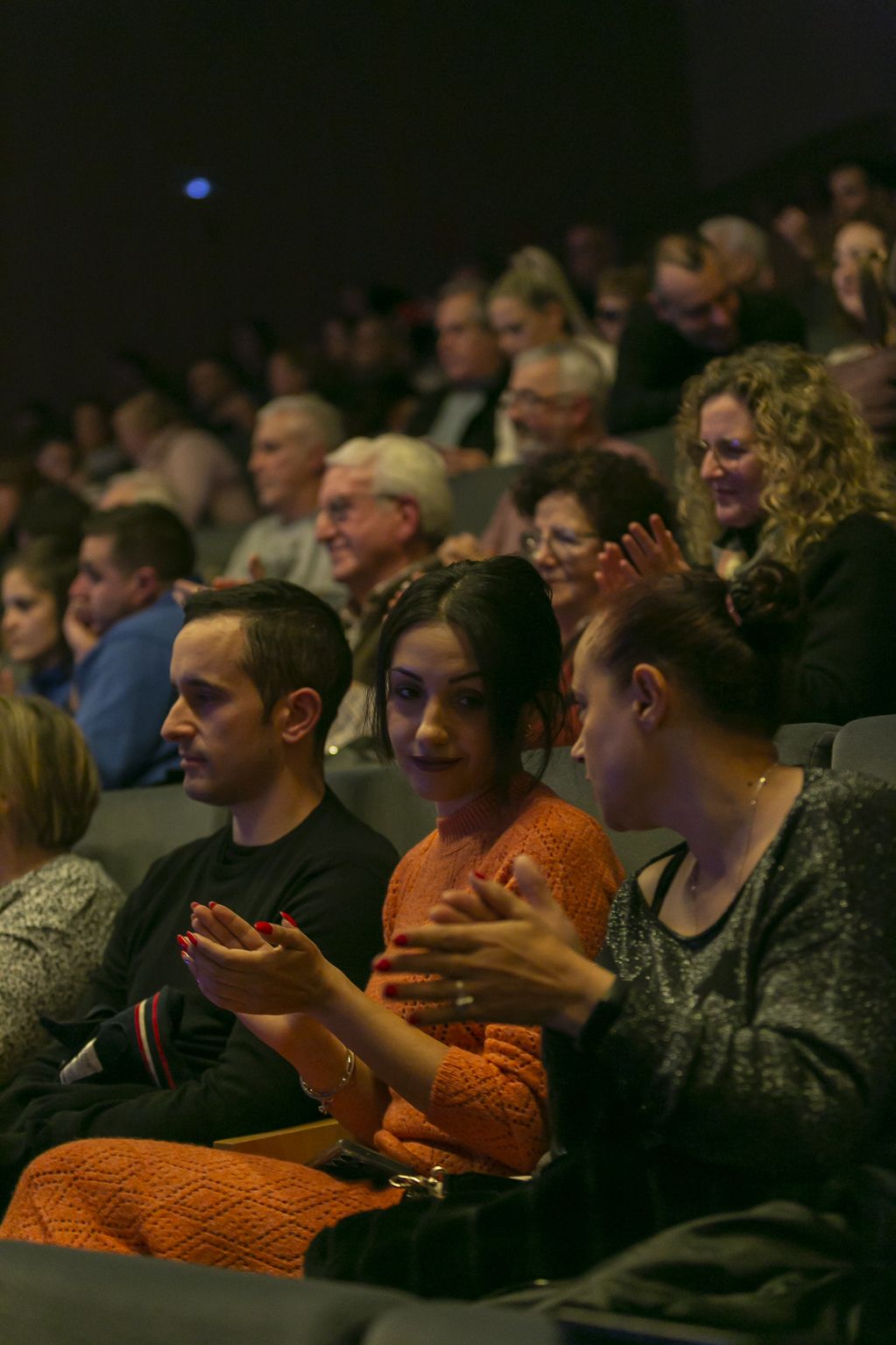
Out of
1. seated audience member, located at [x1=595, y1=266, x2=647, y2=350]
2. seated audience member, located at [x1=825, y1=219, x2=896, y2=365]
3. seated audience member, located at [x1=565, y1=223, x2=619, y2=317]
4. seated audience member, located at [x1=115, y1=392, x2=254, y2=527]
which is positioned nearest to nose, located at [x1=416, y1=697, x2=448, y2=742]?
seated audience member, located at [x1=825, y1=219, x2=896, y2=365]

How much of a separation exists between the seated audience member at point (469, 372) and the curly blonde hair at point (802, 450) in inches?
84.0

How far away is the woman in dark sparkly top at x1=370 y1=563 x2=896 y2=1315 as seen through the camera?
3.82 ft

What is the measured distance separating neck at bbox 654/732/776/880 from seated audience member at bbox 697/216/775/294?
306cm

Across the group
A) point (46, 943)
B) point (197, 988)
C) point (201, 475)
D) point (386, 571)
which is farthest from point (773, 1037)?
point (201, 475)

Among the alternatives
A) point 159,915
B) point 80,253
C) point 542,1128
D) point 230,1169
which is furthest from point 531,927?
point 80,253

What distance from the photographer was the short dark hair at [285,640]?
2105 mm

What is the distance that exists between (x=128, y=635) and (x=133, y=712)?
160 mm

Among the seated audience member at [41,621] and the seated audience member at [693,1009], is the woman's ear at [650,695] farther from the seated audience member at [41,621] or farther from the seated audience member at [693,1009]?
the seated audience member at [41,621]

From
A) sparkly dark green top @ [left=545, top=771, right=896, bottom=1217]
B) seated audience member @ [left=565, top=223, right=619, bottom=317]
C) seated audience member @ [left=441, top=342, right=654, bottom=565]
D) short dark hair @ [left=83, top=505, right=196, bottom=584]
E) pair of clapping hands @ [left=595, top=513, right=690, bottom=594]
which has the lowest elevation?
sparkly dark green top @ [left=545, top=771, right=896, bottom=1217]

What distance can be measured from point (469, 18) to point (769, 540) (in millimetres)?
5778

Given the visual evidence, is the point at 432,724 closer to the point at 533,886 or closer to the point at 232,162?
the point at 533,886

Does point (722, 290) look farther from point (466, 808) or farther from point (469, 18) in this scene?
point (469, 18)

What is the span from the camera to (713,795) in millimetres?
1339

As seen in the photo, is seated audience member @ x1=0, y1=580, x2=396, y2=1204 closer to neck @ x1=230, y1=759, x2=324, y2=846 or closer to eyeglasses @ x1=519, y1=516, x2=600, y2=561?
neck @ x1=230, y1=759, x2=324, y2=846
